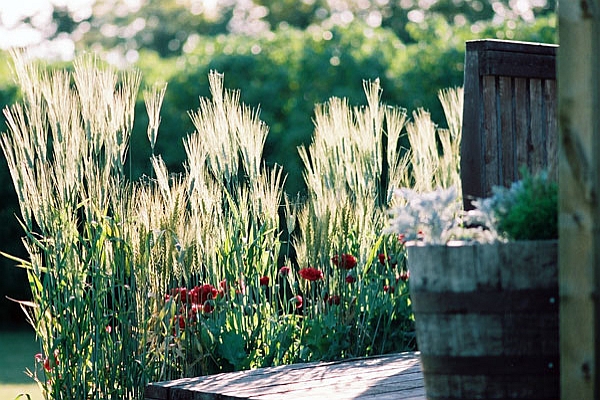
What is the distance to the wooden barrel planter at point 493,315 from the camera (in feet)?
7.03

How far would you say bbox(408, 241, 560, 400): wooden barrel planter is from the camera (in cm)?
214

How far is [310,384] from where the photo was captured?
10.5ft

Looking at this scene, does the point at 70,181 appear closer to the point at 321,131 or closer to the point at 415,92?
the point at 321,131

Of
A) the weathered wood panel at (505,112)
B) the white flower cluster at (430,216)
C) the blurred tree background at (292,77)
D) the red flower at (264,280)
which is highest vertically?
the blurred tree background at (292,77)

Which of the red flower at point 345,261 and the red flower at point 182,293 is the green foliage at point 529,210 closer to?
the red flower at point 182,293

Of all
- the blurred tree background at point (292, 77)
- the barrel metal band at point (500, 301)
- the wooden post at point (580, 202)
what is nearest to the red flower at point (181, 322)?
the barrel metal band at point (500, 301)

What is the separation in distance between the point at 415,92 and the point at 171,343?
19.3 ft

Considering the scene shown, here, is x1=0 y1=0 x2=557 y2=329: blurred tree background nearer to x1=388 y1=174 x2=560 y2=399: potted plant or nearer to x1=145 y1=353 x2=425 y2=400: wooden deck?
x1=145 y1=353 x2=425 y2=400: wooden deck

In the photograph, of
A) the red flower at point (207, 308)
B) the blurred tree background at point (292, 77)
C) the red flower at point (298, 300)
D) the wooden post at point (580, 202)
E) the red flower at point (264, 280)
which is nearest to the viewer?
the wooden post at point (580, 202)

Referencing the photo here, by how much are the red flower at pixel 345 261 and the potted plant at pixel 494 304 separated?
1940 mm

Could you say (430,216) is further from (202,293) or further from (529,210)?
(202,293)

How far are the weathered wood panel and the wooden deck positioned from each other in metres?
0.80

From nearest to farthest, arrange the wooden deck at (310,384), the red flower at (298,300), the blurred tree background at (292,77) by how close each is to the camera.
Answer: the wooden deck at (310,384)
the red flower at (298,300)
the blurred tree background at (292,77)

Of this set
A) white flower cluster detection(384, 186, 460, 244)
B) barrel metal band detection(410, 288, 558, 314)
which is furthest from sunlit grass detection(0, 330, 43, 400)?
barrel metal band detection(410, 288, 558, 314)
